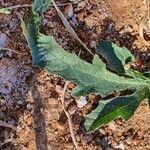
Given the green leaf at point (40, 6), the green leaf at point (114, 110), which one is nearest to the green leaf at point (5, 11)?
the green leaf at point (40, 6)

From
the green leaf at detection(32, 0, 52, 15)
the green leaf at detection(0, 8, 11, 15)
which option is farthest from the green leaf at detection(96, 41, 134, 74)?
the green leaf at detection(0, 8, 11, 15)

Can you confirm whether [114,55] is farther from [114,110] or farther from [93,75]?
[114,110]

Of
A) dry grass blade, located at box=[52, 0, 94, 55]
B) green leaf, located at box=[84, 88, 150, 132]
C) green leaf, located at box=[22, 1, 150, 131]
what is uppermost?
dry grass blade, located at box=[52, 0, 94, 55]

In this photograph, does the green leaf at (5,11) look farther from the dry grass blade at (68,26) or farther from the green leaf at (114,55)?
the green leaf at (114,55)

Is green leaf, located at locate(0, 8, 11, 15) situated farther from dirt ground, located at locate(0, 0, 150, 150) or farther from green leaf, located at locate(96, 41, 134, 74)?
green leaf, located at locate(96, 41, 134, 74)

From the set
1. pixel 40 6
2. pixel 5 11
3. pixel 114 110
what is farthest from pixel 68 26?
pixel 114 110

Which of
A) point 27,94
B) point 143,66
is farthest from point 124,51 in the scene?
point 27,94
